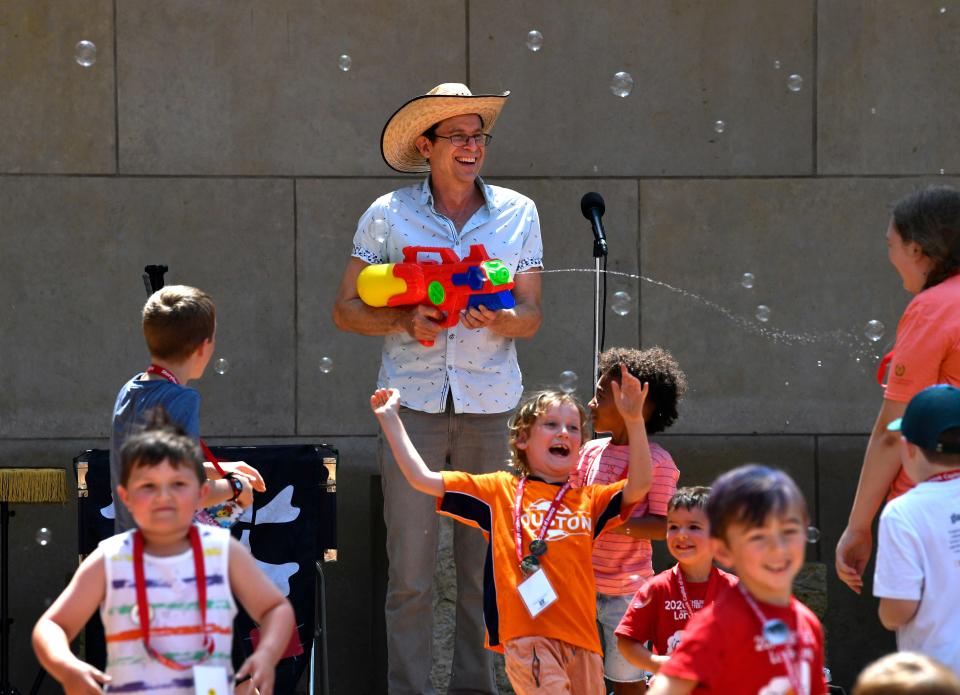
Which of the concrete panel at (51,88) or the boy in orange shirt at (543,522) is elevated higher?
the concrete panel at (51,88)

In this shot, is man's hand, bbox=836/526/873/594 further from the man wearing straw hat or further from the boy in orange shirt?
the man wearing straw hat

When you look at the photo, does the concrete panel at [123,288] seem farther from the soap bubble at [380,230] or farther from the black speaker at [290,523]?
the soap bubble at [380,230]

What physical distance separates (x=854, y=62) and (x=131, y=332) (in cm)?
368

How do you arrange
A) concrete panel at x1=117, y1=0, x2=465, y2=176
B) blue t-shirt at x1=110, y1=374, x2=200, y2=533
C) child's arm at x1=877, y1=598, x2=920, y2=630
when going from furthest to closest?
concrete panel at x1=117, y1=0, x2=465, y2=176 → blue t-shirt at x1=110, y1=374, x2=200, y2=533 → child's arm at x1=877, y1=598, x2=920, y2=630

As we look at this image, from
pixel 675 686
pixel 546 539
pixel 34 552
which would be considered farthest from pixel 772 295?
pixel 675 686

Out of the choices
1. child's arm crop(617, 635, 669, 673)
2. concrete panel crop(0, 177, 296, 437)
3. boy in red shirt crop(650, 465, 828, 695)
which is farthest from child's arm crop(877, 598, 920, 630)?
concrete panel crop(0, 177, 296, 437)

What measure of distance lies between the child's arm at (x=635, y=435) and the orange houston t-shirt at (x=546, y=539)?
7cm

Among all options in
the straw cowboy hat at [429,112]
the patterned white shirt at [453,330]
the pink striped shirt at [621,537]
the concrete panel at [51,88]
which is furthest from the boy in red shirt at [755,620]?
the concrete panel at [51,88]

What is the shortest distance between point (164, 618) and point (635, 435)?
1612 mm

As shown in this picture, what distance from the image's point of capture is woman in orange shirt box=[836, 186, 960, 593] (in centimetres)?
387

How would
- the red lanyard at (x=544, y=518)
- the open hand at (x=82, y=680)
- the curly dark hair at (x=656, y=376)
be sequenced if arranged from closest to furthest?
the open hand at (x=82, y=680) → the red lanyard at (x=544, y=518) → the curly dark hair at (x=656, y=376)

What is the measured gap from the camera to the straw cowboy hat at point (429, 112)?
17.2ft

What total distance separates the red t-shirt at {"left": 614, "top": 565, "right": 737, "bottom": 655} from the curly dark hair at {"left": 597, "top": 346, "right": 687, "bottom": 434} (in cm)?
91

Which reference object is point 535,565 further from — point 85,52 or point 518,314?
point 85,52
